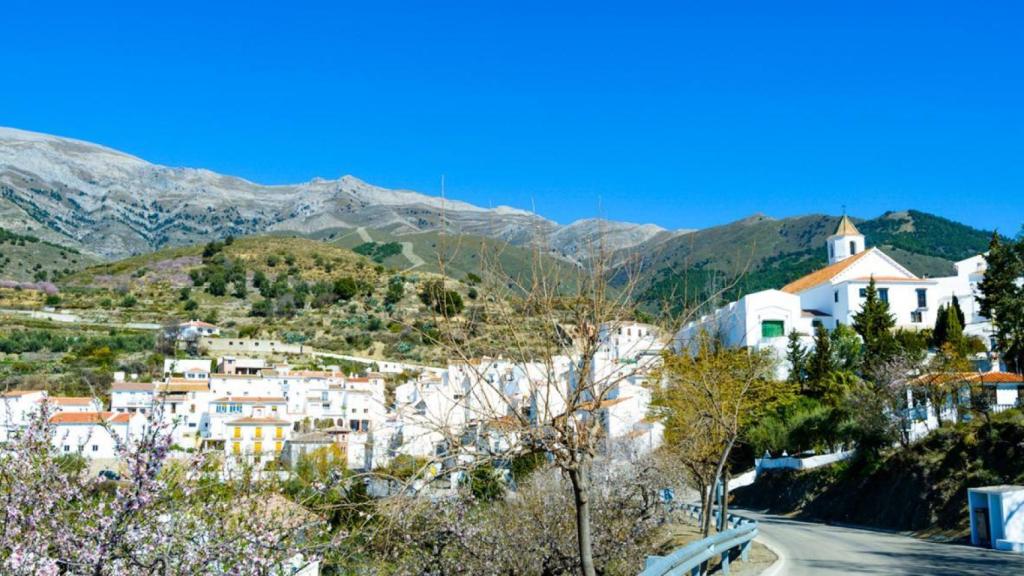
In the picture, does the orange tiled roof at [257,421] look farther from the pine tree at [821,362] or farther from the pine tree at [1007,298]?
the pine tree at [1007,298]

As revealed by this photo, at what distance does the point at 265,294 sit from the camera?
379 feet

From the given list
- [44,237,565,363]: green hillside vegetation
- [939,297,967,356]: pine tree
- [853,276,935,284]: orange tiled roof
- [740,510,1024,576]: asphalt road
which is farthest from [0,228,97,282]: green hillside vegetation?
[740,510,1024,576]: asphalt road

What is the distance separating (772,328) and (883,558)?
42.4 metres

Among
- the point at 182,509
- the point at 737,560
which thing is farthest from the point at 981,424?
the point at 182,509

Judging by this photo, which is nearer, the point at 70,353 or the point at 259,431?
the point at 259,431

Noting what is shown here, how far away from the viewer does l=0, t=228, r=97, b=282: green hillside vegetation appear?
151 meters

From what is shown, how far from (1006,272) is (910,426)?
12.8 m

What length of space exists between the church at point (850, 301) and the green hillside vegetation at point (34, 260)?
129 meters

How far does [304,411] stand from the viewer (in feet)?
236

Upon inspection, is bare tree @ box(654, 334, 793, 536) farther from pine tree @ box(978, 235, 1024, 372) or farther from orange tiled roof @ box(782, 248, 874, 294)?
orange tiled roof @ box(782, 248, 874, 294)

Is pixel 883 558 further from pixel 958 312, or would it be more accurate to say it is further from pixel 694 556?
pixel 958 312

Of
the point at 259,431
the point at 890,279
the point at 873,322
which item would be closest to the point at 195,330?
the point at 259,431

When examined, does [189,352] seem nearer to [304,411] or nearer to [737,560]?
[304,411]

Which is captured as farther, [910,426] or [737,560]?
[910,426]
